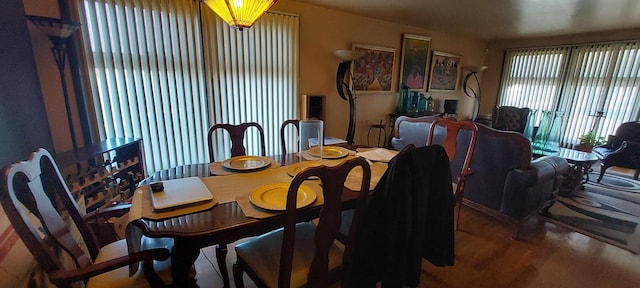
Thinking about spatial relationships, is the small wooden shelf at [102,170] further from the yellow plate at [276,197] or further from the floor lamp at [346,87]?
the floor lamp at [346,87]

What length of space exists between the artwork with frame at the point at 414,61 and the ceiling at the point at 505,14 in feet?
0.81

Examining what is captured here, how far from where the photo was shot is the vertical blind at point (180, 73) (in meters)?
2.33

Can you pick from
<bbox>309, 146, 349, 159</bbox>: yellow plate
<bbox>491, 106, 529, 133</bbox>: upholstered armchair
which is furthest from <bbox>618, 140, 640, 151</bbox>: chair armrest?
<bbox>309, 146, 349, 159</bbox>: yellow plate

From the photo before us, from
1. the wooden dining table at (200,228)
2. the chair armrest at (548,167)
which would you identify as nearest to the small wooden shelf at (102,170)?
the wooden dining table at (200,228)

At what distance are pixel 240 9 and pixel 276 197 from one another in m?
1.05

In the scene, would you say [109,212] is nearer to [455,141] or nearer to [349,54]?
[455,141]

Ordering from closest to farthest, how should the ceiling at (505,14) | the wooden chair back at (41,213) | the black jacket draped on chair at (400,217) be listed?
the wooden chair back at (41,213) < the black jacket draped on chair at (400,217) < the ceiling at (505,14)

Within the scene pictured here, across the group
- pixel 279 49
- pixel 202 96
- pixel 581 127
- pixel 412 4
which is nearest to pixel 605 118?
pixel 581 127

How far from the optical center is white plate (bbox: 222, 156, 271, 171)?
156 centimetres

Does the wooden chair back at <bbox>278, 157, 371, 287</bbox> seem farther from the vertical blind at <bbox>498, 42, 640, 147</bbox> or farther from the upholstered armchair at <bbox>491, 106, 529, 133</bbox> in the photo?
the upholstered armchair at <bbox>491, 106, 529, 133</bbox>

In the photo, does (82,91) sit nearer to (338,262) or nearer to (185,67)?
(185,67)

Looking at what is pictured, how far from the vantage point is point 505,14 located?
3514 millimetres

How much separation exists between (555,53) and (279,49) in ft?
17.9

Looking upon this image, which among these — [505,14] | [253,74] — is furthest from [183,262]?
[505,14]
